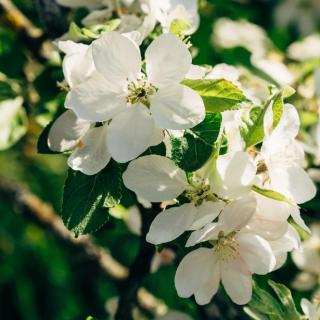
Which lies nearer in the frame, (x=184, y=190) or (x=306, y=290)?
(x=184, y=190)

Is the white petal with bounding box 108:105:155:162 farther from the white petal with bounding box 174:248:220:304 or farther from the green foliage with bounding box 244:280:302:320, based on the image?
the green foliage with bounding box 244:280:302:320

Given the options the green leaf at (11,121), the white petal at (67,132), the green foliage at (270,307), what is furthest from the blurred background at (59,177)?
the white petal at (67,132)

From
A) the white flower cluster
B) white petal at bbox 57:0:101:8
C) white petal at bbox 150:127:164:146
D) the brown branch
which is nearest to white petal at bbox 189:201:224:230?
the white flower cluster

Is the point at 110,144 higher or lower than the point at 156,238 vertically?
higher

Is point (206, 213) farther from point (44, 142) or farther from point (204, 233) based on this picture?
point (44, 142)

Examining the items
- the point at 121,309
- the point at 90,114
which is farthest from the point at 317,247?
the point at 90,114

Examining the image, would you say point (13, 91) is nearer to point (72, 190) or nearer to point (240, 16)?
point (72, 190)
